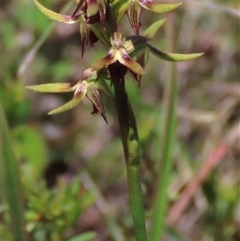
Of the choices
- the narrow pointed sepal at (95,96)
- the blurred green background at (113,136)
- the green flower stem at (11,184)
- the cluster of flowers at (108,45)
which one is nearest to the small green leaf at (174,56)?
the cluster of flowers at (108,45)

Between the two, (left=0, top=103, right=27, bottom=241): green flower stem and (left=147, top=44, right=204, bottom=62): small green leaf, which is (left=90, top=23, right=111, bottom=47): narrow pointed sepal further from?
(left=0, top=103, right=27, bottom=241): green flower stem

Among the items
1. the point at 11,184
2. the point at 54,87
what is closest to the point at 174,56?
the point at 54,87

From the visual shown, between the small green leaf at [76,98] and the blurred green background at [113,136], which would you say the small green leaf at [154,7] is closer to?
the small green leaf at [76,98]

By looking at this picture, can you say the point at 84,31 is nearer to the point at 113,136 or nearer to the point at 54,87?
the point at 54,87

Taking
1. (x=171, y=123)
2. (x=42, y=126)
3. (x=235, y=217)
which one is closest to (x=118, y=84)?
(x=171, y=123)

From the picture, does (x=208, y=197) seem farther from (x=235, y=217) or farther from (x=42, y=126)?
(x=42, y=126)

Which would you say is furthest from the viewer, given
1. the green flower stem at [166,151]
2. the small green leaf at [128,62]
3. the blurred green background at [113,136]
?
the blurred green background at [113,136]

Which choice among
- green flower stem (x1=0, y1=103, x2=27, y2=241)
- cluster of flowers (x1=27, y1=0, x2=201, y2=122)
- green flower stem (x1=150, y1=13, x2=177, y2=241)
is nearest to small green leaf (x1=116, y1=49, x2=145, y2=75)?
cluster of flowers (x1=27, y1=0, x2=201, y2=122)
